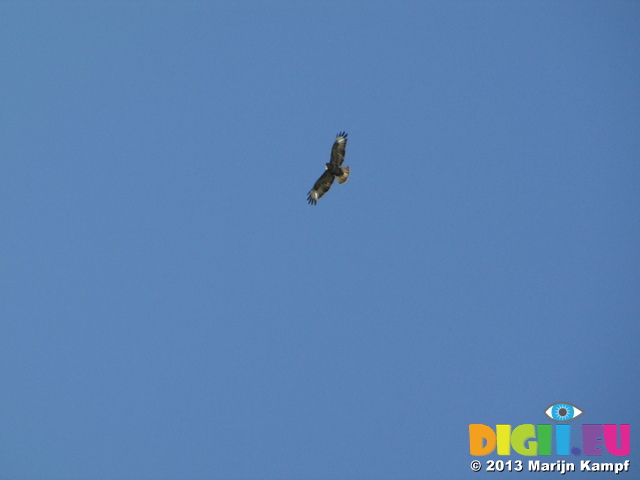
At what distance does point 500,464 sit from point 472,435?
7.20 ft

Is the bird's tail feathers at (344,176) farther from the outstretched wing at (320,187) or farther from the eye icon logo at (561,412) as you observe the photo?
the eye icon logo at (561,412)

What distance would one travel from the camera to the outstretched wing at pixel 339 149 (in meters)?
42.2

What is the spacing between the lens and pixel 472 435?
1977 inches

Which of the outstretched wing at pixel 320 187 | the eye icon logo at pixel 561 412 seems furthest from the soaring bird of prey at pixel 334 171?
the eye icon logo at pixel 561 412

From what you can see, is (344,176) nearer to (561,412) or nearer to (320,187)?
(320,187)

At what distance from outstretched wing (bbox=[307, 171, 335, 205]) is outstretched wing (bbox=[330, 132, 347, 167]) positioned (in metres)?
0.89

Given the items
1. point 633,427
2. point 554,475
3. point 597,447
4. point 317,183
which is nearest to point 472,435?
point 597,447

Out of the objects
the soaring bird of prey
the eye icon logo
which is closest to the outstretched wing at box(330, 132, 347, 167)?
the soaring bird of prey

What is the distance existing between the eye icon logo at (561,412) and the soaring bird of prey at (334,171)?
2050cm

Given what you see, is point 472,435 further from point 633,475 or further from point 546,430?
point 633,475

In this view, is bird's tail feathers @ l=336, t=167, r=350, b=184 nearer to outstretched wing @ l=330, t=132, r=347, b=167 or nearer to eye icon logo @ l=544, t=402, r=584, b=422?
outstretched wing @ l=330, t=132, r=347, b=167

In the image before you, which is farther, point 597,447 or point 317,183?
point 597,447

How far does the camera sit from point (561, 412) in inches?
2077

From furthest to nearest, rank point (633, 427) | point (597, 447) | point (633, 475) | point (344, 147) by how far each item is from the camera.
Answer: point (633, 427) < point (633, 475) < point (597, 447) < point (344, 147)
